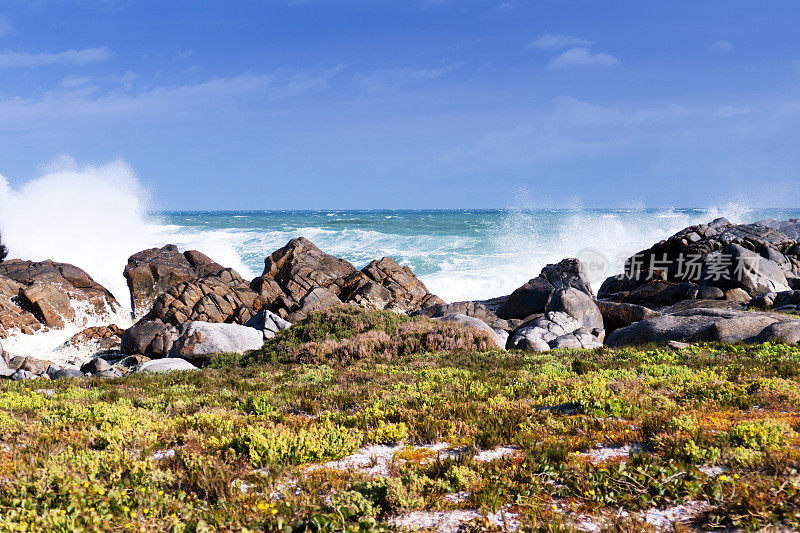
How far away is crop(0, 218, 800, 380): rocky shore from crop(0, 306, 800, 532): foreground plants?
25.5 feet

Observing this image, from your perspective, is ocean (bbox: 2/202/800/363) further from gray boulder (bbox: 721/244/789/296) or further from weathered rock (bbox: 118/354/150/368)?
gray boulder (bbox: 721/244/789/296)

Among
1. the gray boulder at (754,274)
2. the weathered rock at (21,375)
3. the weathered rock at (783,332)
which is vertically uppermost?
the gray boulder at (754,274)

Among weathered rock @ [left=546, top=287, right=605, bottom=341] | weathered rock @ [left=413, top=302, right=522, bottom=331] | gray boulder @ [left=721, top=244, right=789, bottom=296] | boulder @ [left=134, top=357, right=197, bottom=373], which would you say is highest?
gray boulder @ [left=721, top=244, right=789, bottom=296]

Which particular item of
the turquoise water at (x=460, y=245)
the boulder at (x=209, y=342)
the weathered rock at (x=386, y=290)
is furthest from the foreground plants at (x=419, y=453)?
the turquoise water at (x=460, y=245)

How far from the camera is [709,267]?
3250 centimetres

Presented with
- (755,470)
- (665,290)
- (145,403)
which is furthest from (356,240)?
(755,470)

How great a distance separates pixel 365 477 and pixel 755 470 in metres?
4.40

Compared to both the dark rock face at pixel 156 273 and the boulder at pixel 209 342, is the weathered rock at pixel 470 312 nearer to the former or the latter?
the boulder at pixel 209 342

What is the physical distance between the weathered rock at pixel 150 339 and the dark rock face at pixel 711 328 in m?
20.0

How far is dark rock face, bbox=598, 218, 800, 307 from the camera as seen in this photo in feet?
100

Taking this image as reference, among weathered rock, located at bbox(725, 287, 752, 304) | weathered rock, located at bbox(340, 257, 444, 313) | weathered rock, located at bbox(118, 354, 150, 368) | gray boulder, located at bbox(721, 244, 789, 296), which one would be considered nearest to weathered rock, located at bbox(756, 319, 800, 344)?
weathered rock, located at bbox(725, 287, 752, 304)

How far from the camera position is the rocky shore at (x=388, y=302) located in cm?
2012

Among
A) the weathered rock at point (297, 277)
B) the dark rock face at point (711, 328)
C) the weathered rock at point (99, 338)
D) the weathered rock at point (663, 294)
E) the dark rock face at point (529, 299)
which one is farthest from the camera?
the weathered rock at point (297, 277)

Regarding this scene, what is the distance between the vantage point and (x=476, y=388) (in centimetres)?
1073
